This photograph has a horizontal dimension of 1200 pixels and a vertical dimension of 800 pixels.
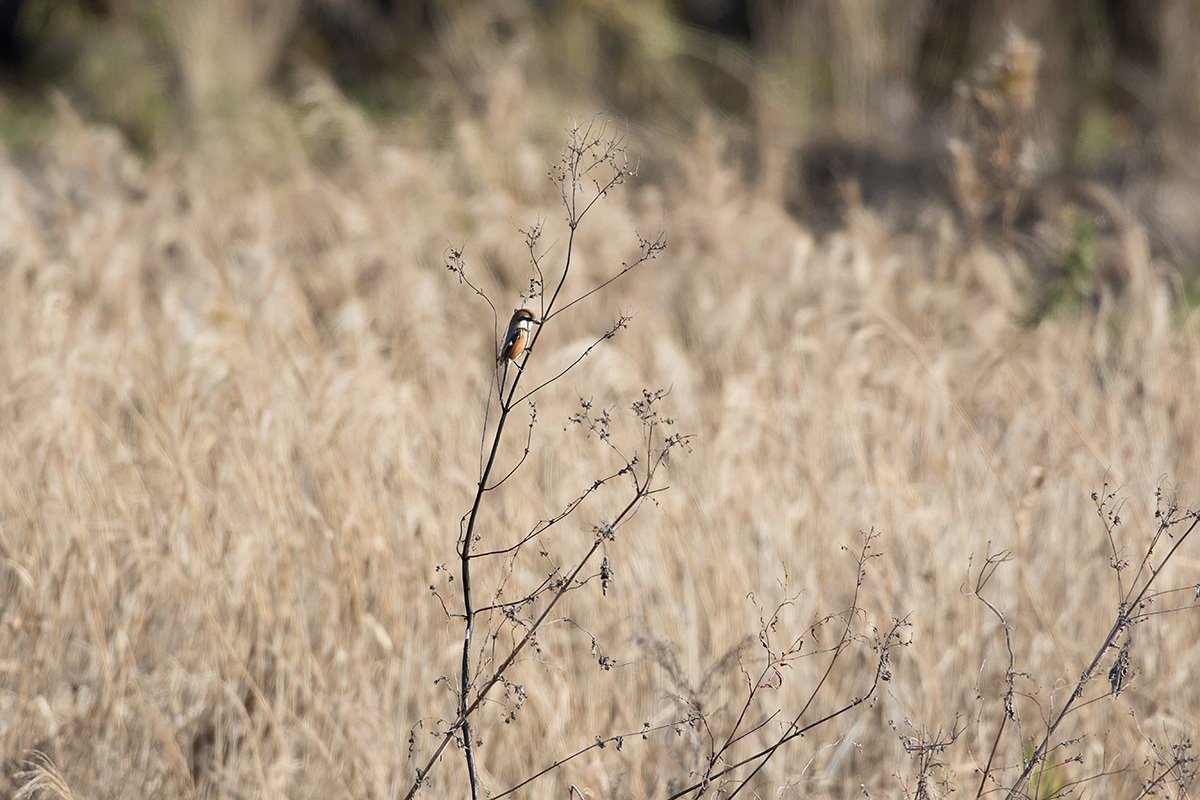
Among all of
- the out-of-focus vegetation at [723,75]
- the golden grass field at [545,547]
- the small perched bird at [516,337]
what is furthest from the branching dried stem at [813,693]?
the out-of-focus vegetation at [723,75]

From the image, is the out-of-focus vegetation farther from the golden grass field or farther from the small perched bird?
the small perched bird

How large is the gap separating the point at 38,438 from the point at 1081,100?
685 cm

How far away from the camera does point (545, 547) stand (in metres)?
2.25

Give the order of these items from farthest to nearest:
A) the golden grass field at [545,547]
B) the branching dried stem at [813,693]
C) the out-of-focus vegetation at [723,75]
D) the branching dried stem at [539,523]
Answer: the out-of-focus vegetation at [723,75] → the golden grass field at [545,547] → the branching dried stem at [813,693] → the branching dried stem at [539,523]

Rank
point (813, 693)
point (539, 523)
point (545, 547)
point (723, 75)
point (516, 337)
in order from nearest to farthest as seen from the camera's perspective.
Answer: point (516, 337)
point (539, 523)
point (813, 693)
point (545, 547)
point (723, 75)

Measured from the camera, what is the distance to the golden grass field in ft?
6.12

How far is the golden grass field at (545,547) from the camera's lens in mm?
1865

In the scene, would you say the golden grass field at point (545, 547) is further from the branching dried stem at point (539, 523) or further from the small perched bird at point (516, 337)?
the small perched bird at point (516, 337)

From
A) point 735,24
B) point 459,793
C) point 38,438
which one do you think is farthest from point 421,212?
point 735,24

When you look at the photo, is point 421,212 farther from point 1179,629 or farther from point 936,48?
point 936,48

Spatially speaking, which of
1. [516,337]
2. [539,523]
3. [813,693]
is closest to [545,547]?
[813,693]

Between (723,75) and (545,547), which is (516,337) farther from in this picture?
(723,75)

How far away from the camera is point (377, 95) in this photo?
8.50 meters

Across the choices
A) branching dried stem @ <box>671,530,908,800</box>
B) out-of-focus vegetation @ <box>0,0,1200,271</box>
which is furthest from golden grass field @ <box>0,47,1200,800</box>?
out-of-focus vegetation @ <box>0,0,1200,271</box>
